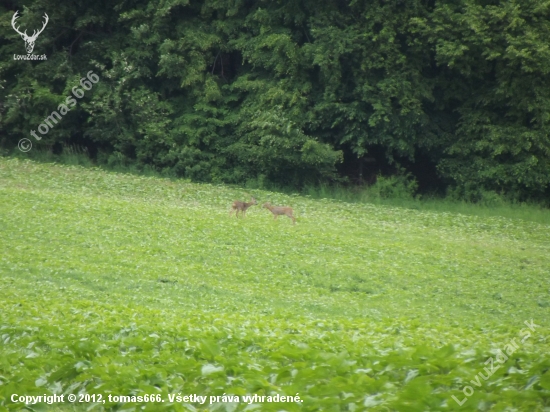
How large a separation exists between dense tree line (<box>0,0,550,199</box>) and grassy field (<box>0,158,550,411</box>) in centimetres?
399

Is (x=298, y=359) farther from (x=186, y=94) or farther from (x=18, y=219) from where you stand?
(x=186, y=94)

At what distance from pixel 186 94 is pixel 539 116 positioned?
48.1 ft

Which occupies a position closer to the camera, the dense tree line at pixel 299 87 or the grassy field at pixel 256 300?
the grassy field at pixel 256 300

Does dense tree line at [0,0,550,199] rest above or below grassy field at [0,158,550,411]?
above

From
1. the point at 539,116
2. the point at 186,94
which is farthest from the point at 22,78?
the point at 539,116

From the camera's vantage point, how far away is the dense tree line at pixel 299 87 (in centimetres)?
2984

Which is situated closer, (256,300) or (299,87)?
(256,300)

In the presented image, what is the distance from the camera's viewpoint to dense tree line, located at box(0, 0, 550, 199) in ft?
97.9

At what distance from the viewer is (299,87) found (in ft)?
104

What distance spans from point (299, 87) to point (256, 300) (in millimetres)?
18196

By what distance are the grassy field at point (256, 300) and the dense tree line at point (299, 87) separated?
3993mm

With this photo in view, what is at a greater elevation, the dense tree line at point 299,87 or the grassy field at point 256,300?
the dense tree line at point 299,87

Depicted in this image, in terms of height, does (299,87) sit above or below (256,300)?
above

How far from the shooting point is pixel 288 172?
105 feet
